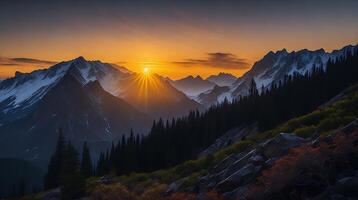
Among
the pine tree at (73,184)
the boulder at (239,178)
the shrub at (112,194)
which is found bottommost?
the pine tree at (73,184)

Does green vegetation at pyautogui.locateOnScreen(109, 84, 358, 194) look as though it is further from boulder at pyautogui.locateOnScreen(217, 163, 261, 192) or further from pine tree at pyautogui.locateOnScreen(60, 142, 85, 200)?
pine tree at pyautogui.locateOnScreen(60, 142, 85, 200)

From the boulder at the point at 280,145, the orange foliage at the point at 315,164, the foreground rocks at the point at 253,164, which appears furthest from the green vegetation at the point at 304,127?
the orange foliage at the point at 315,164

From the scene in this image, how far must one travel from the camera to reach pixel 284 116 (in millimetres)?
97875

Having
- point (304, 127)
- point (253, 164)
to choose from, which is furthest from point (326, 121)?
point (253, 164)

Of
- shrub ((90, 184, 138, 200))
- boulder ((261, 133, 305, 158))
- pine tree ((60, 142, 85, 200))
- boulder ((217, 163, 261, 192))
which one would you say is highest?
boulder ((261, 133, 305, 158))

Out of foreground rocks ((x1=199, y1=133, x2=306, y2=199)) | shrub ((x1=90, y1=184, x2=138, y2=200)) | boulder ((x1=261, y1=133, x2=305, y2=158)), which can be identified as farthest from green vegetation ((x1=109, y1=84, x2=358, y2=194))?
shrub ((x1=90, y1=184, x2=138, y2=200))

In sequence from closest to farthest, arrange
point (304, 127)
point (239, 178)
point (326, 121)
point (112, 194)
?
point (239, 178) → point (326, 121) → point (304, 127) → point (112, 194)

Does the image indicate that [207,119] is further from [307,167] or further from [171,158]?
[307,167]

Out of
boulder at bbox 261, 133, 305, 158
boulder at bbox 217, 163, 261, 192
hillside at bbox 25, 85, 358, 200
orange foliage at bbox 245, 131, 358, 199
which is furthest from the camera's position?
boulder at bbox 261, 133, 305, 158

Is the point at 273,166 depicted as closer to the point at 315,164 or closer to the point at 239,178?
the point at 239,178

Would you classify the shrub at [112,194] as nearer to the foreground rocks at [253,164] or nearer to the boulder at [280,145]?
the foreground rocks at [253,164]

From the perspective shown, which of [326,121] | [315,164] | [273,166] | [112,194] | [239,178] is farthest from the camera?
[112,194]

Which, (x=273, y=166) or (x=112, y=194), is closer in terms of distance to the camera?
(x=273, y=166)

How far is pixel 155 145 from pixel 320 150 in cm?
9081
